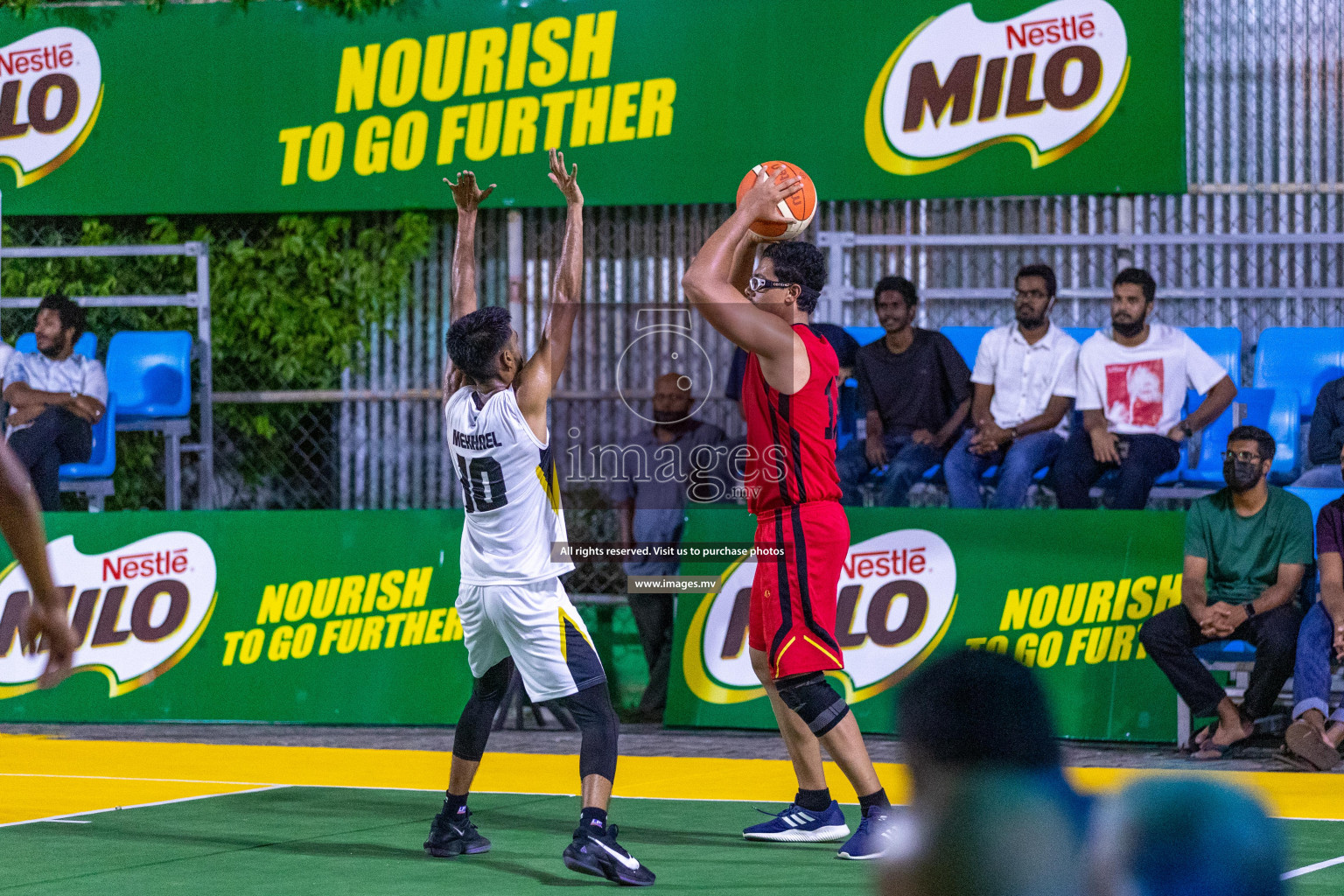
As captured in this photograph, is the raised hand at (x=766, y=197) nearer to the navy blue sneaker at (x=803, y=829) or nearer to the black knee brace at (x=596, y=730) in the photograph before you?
the black knee brace at (x=596, y=730)

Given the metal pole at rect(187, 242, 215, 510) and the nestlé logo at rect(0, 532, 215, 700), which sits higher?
the metal pole at rect(187, 242, 215, 510)

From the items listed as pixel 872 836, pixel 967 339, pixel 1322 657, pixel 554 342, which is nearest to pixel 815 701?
pixel 872 836

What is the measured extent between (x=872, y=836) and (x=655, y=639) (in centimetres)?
459

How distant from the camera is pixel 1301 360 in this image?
1155 centimetres

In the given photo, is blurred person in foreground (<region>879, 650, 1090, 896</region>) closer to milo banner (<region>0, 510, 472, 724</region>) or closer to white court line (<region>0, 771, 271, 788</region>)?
white court line (<region>0, 771, 271, 788</region>)


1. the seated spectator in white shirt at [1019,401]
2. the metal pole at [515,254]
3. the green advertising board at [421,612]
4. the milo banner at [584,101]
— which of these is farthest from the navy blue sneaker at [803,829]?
the metal pole at [515,254]

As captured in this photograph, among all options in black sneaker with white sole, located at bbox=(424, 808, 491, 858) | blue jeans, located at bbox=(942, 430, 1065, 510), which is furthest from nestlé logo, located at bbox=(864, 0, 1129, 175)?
black sneaker with white sole, located at bbox=(424, 808, 491, 858)

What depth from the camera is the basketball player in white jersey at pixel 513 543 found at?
6402mm

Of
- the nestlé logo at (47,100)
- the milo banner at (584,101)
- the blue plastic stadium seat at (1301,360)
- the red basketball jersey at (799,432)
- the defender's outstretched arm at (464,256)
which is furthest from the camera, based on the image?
the nestlé logo at (47,100)

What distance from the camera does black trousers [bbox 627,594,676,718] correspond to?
1096cm

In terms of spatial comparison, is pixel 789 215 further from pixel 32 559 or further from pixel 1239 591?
Answer: pixel 32 559

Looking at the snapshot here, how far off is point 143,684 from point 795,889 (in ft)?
21.0

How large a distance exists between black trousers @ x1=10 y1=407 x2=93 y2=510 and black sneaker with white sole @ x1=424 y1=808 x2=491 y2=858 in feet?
20.1

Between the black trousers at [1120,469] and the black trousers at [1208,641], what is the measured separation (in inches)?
50.6
